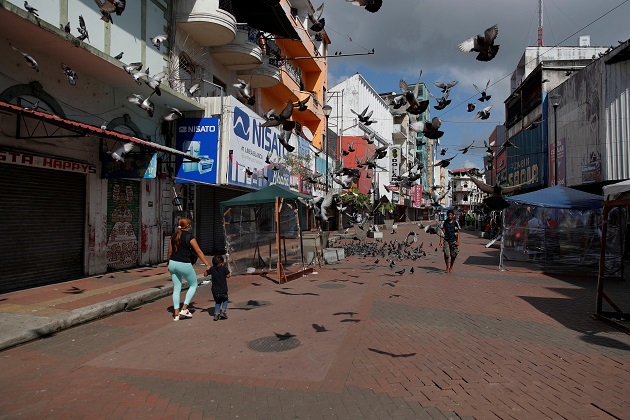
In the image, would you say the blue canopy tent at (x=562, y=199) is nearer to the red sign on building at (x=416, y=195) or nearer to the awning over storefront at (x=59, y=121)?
the awning over storefront at (x=59, y=121)

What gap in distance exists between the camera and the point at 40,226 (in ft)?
31.2

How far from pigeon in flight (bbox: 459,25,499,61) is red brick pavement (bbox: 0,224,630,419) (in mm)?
4850

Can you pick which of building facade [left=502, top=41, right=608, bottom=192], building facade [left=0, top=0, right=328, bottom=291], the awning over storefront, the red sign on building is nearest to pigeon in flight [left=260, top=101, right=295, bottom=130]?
building facade [left=0, top=0, right=328, bottom=291]

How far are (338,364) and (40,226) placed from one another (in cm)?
834

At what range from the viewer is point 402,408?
3.76 m

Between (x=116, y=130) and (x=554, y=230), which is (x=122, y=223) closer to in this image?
(x=116, y=130)

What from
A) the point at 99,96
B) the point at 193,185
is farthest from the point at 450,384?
the point at 193,185

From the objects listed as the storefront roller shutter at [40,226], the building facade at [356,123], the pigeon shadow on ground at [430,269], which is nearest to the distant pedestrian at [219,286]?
the storefront roller shutter at [40,226]

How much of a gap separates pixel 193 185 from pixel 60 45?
282 inches

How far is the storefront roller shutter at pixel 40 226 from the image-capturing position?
344 inches

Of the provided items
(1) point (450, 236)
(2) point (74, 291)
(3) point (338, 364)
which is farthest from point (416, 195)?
(3) point (338, 364)

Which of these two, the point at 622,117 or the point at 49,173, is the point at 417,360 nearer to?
the point at 49,173

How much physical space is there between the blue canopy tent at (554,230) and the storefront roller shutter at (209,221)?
1112 cm

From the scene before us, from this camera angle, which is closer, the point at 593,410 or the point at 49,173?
the point at 593,410
